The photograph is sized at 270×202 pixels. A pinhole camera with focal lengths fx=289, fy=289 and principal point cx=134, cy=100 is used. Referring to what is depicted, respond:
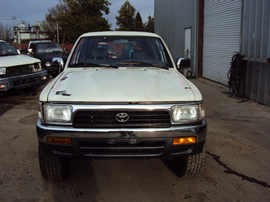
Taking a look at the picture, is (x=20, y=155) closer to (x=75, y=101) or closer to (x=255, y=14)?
(x=75, y=101)

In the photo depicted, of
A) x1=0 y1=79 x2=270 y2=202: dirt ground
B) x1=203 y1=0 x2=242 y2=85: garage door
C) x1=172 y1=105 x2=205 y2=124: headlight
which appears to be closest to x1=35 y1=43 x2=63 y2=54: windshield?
x1=203 y1=0 x2=242 y2=85: garage door

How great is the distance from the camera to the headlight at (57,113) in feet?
9.72

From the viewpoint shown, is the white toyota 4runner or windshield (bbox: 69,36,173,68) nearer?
the white toyota 4runner

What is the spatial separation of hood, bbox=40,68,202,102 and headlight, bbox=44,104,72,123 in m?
0.07

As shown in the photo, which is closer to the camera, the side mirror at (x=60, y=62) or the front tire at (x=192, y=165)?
the front tire at (x=192, y=165)

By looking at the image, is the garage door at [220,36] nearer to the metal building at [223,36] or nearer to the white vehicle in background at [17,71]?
the metal building at [223,36]

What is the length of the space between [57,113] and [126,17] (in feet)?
137

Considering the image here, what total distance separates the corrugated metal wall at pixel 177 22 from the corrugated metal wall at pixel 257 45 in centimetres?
478

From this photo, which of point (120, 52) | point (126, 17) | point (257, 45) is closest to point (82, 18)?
point (126, 17)

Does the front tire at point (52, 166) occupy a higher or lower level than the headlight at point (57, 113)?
lower

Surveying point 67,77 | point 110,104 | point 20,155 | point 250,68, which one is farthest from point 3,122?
point 250,68

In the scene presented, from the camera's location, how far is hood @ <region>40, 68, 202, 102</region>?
2.98 meters

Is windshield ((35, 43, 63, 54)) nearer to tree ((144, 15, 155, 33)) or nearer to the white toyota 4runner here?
the white toyota 4runner

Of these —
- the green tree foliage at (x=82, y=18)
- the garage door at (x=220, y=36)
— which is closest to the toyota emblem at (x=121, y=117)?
the garage door at (x=220, y=36)
